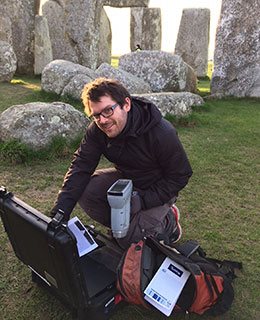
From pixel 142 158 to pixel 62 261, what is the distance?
2.70 feet

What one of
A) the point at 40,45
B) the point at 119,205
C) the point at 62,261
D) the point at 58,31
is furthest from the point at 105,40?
the point at 62,261

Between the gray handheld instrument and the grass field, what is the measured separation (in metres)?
0.46

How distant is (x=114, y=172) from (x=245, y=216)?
114 centimetres

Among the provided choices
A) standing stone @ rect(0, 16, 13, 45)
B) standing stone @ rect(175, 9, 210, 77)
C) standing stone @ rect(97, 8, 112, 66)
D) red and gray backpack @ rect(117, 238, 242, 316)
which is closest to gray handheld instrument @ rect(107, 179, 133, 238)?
red and gray backpack @ rect(117, 238, 242, 316)

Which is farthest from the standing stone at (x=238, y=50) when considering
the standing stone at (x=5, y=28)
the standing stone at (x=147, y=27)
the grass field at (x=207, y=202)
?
the standing stone at (x=147, y=27)

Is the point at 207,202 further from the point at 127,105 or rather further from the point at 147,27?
the point at 147,27

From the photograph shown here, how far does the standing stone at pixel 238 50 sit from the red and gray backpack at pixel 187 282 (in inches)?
213

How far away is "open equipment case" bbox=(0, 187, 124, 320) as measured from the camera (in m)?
1.57

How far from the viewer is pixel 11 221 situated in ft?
6.19

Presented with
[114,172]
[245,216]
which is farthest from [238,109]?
[114,172]

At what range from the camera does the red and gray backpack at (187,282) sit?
1.83 metres

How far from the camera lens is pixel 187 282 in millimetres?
1866

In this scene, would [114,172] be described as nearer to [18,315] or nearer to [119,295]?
[119,295]

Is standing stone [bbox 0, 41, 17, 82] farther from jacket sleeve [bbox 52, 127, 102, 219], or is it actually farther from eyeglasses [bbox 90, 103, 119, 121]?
eyeglasses [bbox 90, 103, 119, 121]
